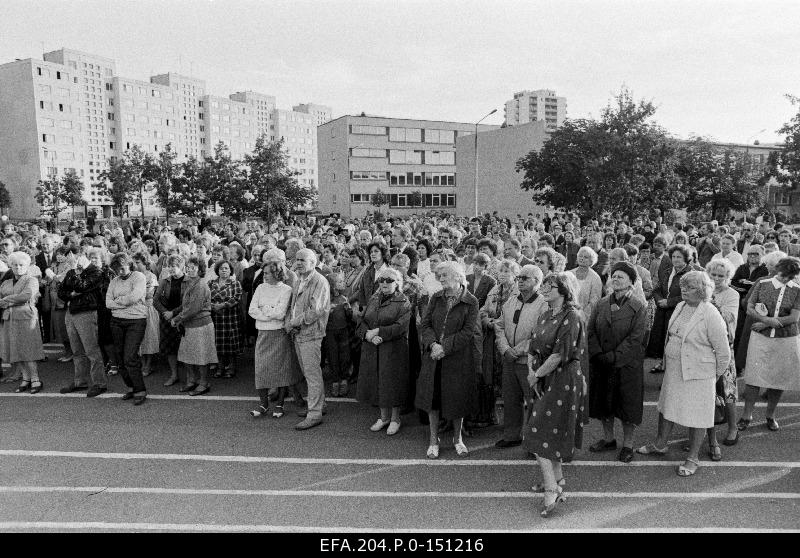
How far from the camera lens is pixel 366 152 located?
7038 cm

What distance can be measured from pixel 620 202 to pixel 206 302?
22.2 metres

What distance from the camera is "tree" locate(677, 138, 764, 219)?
1559 inches

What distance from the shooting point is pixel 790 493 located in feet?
15.8

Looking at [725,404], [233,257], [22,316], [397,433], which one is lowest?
[397,433]

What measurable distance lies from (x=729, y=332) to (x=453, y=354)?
111 inches

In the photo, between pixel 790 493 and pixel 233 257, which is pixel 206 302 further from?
pixel 790 493

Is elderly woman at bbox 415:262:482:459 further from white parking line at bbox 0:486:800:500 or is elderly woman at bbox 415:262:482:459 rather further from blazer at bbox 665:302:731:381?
blazer at bbox 665:302:731:381

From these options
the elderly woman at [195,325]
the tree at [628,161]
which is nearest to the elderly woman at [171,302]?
the elderly woman at [195,325]

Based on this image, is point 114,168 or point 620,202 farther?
point 114,168

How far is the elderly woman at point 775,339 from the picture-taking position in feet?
19.8

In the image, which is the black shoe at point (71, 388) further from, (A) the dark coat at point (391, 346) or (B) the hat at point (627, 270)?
(B) the hat at point (627, 270)

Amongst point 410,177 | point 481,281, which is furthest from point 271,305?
point 410,177

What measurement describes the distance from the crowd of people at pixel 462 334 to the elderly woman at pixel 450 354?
2 centimetres

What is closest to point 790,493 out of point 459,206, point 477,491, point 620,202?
point 477,491
